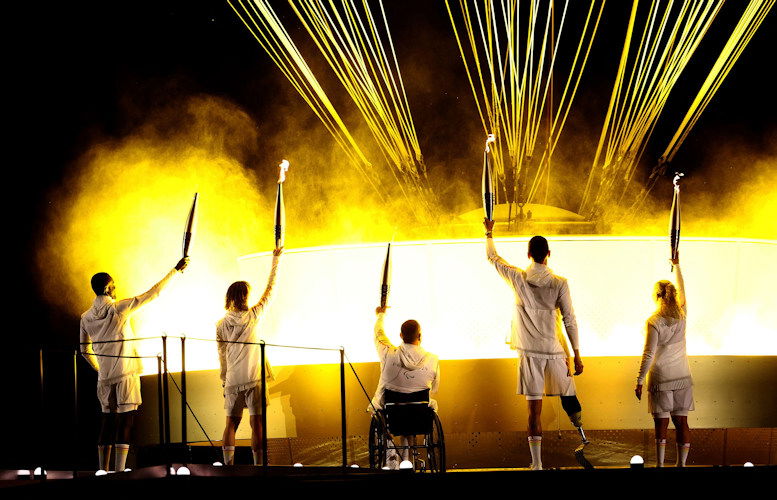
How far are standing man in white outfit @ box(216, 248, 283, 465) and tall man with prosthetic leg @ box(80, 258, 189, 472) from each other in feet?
1.87

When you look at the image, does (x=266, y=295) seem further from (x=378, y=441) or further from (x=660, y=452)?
(x=660, y=452)

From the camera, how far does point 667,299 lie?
6.84 meters

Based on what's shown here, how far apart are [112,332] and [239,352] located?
2.98 feet

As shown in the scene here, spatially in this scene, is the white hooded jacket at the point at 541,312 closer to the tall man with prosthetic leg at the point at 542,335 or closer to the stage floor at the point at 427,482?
the tall man with prosthetic leg at the point at 542,335

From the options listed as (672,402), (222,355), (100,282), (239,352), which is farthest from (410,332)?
(100,282)

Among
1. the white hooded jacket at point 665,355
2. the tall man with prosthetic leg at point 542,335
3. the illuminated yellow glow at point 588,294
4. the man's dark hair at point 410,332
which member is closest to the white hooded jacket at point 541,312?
the tall man with prosthetic leg at point 542,335

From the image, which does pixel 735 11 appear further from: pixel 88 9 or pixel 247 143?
pixel 88 9

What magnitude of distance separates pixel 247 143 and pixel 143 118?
1495mm

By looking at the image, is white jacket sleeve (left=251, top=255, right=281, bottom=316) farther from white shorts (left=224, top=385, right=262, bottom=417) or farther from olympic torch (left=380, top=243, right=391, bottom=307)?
olympic torch (left=380, top=243, right=391, bottom=307)

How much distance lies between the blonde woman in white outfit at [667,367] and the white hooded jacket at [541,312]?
643 mm

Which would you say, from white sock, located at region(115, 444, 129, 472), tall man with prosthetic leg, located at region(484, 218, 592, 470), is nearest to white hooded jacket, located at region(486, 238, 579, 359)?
tall man with prosthetic leg, located at region(484, 218, 592, 470)

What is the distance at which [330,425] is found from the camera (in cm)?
848

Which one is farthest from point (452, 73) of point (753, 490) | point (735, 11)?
point (753, 490)

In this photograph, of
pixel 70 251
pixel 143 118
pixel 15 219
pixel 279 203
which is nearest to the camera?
pixel 279 203
